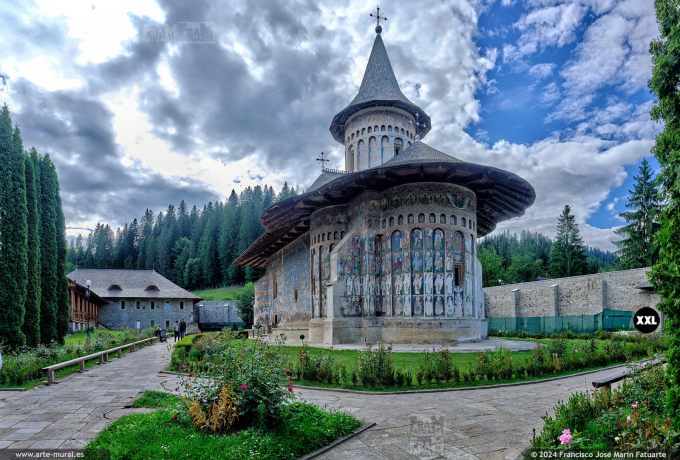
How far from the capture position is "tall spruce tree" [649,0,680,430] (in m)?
4.42

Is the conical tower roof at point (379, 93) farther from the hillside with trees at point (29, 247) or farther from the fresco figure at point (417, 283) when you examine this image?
the hillside with trees at point (29, 247)

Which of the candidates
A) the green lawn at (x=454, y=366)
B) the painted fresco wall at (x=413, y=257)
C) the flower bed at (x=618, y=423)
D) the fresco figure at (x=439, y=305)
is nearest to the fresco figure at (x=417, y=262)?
the painted fresco wall at (x=413, y=257)

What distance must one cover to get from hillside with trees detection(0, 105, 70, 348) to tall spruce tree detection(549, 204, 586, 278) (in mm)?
51603

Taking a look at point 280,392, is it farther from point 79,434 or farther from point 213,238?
point 213,238

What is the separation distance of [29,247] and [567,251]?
177ft

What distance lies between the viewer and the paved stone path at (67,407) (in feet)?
18.9

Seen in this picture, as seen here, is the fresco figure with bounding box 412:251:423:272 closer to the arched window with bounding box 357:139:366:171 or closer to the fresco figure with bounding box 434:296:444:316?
the fresco figure with bounding box 434:296:444:316

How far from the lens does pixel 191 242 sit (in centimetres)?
8575

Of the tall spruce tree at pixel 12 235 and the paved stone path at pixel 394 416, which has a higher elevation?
the tall spruce tree at pixel 12 235

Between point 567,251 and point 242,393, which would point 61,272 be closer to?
point 242,393

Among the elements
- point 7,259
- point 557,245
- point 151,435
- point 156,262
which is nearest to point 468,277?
point 151,435

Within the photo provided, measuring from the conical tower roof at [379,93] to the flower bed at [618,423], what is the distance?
77.2 feet

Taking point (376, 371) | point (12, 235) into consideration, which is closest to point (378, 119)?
point (12, 235)

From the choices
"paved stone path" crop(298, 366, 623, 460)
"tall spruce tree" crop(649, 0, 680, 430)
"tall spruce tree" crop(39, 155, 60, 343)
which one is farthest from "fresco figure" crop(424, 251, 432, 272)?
"tall spruce tree" crop(39, 155, 60, 343)
